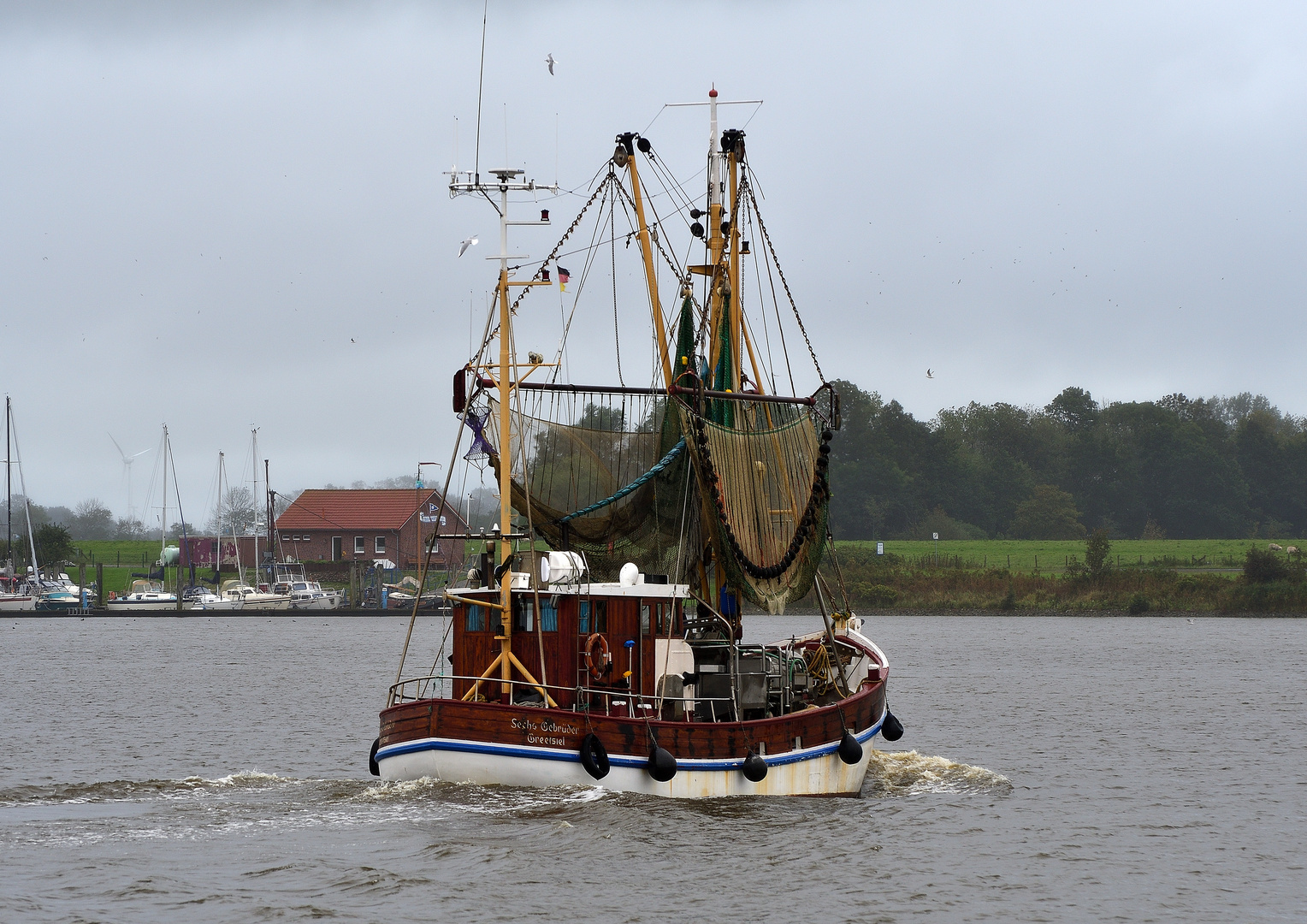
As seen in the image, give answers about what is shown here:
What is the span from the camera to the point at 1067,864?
79.5ft

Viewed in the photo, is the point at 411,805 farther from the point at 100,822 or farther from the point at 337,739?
the point at 337,739

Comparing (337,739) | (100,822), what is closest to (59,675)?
(337,739)

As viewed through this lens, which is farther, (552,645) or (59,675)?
(59,675)

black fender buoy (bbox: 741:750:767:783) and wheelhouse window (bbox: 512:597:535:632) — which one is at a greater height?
wheelhouse window (bbox: 512:597:535:632)

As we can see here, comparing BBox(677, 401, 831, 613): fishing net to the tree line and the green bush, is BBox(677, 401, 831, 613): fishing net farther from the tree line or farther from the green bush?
the tree line

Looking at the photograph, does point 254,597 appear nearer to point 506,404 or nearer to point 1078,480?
point 1078,480

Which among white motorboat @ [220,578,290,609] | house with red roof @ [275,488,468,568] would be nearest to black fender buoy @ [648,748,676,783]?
white motorboat @ [220,578,290,609]

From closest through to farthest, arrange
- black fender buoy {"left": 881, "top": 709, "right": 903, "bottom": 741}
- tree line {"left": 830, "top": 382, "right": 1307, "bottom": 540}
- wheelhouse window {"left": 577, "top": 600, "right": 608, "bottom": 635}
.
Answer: wheelhouse window {"left": 577, "top": 600, "right": 608, "bottom": 635}, black fender buoy {"left": 881, "top": 709, "right": 903, "bottom": 741}, tree line {"left": 830, "top": 382, "right": 1307, "bottom": 540}

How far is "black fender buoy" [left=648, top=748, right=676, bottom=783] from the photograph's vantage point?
994 inches

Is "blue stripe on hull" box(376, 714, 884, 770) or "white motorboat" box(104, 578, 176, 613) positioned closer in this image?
"blue stripe on hull" box(376, 714, 884, 770)

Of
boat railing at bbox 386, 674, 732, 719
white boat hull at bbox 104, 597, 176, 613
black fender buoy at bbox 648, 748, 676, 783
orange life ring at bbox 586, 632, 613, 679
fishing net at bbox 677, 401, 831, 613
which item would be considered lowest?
black fender buoy at bbox 648, 748, 676, 783

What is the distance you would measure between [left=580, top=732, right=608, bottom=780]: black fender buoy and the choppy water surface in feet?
1.79

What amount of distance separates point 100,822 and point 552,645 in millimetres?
8601

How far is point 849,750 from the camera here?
28.2 m
